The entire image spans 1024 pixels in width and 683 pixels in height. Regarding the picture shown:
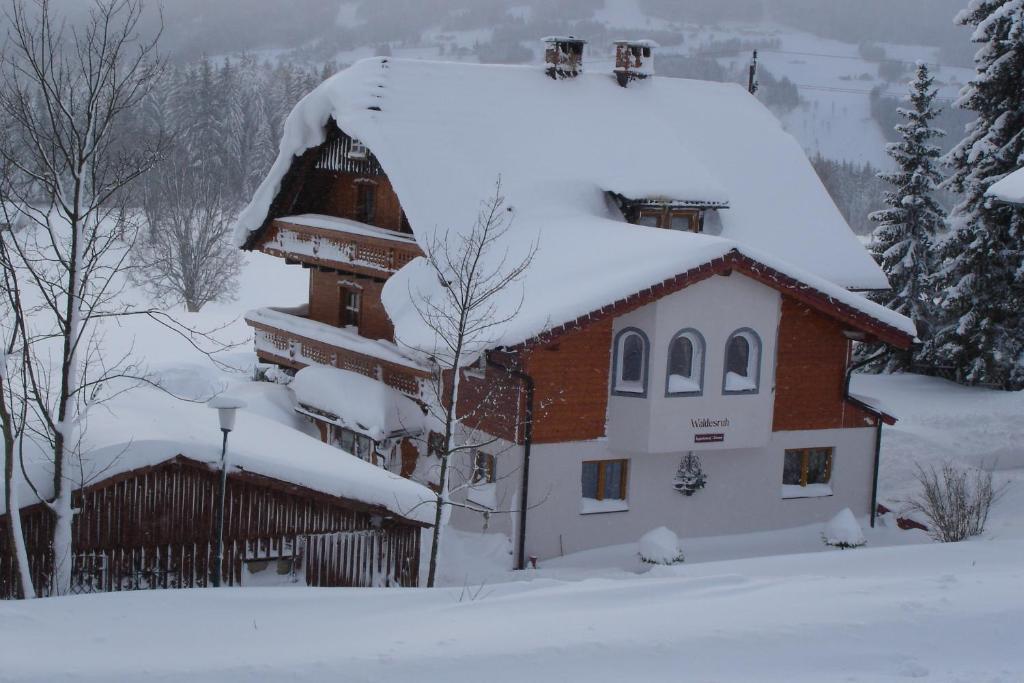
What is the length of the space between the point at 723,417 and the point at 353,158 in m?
11.4

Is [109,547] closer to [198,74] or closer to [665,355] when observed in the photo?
[665,355]

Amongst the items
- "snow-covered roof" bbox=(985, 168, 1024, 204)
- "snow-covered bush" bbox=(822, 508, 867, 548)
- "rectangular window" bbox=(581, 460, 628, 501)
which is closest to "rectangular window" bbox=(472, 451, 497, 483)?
"rectangular window" bbox=(581, 460, 628, 501)

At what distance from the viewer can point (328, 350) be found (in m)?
27.9

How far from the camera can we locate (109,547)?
1559 cm

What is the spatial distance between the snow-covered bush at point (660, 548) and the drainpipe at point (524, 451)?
2.29 m

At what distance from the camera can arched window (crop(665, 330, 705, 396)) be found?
2217 cm

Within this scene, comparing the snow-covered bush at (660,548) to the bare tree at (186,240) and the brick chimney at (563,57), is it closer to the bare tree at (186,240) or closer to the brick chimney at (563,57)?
the brick chimney at (563,57)

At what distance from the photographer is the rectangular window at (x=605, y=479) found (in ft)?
74.0

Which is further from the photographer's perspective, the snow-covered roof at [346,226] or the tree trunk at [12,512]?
the snow-covered roof at [346,226]

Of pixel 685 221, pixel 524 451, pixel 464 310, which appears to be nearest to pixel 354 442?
pixel 524 451

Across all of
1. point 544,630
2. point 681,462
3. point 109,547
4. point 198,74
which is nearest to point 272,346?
point 681,462

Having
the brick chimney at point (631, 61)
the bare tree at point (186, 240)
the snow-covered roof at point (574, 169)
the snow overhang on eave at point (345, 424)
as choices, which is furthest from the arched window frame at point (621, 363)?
the bare tree at point (186, 240)

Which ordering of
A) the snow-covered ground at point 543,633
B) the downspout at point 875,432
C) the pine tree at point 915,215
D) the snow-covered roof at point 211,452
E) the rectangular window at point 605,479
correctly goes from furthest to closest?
the pine tree at point 915,215 → the downspout at point 875,432 → the rectangular window at point 605,479 → the snow-covered roof at point 211,452 → the snow-covered ground at point 543,633

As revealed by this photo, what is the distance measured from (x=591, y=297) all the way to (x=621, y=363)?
2.04 meters
